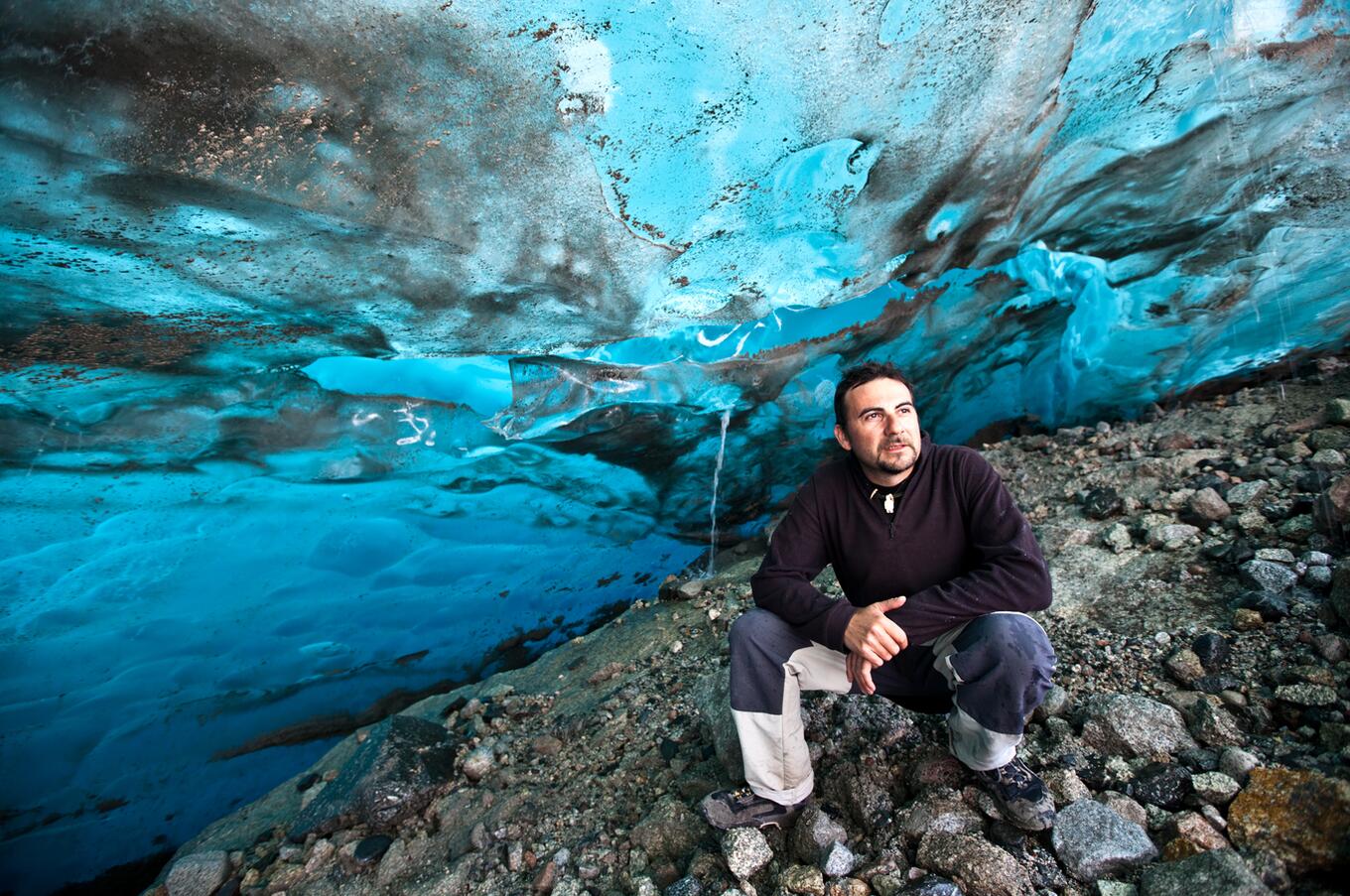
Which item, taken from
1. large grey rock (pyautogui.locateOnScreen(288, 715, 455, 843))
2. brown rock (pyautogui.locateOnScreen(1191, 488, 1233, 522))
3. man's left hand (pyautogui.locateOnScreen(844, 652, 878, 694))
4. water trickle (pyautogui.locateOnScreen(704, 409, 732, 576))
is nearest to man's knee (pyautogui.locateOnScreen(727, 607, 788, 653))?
man's left hand (pyautogui.locateOnScreen(844, 652, 878, 694))

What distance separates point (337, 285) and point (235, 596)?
296 cm

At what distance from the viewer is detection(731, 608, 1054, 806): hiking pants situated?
1.98m

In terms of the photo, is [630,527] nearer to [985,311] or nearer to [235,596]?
[235,596]

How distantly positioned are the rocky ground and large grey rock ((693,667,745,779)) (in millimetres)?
19

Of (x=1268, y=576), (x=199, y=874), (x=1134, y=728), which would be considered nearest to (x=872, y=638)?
(x=1134, y=728)

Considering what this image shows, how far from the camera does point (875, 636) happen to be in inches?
78.0

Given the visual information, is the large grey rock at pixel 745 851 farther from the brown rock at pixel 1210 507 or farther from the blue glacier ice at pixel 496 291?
the brown rock at pixel 1210 507

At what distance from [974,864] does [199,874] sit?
390 centimetres

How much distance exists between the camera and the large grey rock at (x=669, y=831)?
2449 millimetres

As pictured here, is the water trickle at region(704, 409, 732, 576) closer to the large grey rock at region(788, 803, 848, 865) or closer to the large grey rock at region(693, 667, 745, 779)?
the large grey rock at region(693, 667, 745, 779)

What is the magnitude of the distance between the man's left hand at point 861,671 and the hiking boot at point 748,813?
22.2 inches

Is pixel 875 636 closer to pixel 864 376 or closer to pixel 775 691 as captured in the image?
pixel 775 691

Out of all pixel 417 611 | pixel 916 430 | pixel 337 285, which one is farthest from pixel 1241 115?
pixel 417 611

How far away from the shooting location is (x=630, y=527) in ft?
21.0
